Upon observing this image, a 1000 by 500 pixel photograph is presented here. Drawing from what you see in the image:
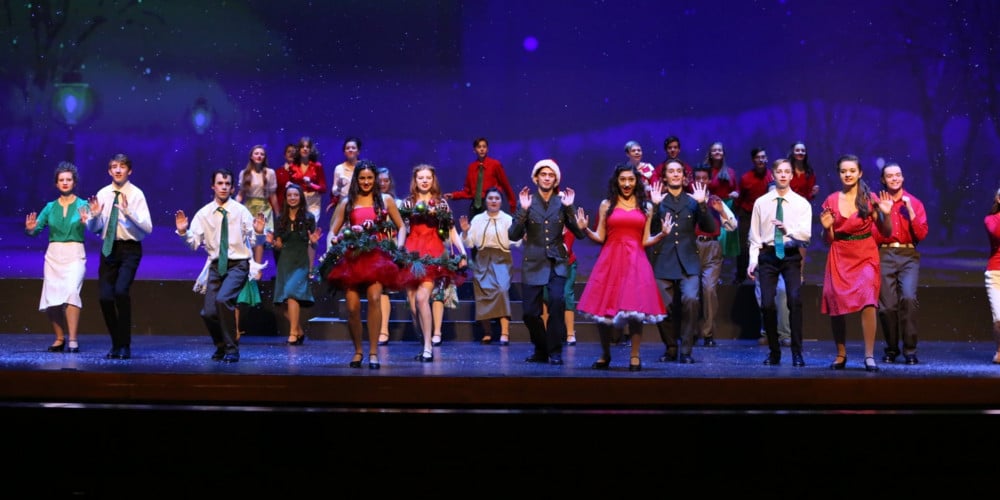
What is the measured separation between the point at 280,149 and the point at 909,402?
9.23m

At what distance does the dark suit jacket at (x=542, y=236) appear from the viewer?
8.30m

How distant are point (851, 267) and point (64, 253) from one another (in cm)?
616

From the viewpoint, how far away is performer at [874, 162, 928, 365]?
27.1ft

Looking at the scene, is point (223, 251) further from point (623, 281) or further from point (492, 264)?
point (623, 281)

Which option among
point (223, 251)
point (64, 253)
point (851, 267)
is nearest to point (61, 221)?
point (64, 253)

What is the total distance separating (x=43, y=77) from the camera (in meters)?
14.0

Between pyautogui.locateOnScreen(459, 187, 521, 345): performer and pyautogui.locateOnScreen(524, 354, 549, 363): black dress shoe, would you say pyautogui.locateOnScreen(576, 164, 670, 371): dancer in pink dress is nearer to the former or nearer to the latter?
pyautogui.locateOnScreen(524, 354, 549, 363): black dress shoe

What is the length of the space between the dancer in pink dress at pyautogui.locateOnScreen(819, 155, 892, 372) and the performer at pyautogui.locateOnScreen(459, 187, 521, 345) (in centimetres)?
325

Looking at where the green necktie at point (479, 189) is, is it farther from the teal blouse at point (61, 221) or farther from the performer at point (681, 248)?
the teal blouse at point (61, 221)

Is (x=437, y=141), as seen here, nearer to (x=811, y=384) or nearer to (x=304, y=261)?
(x=304, y=261)

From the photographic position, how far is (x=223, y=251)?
27.0ft

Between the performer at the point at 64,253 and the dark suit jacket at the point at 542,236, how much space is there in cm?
362

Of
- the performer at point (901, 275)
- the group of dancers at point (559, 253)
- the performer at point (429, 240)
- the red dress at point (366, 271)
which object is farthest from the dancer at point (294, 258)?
the performer at point (901, 275)

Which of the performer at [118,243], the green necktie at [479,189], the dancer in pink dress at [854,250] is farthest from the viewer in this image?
the green necktie at [479,189]
